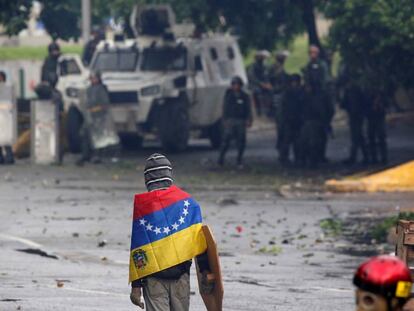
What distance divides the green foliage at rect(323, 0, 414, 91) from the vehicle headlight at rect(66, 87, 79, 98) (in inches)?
218

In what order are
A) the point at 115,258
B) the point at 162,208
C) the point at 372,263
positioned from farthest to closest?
1. the point at 115,258
2. the point at 162,208
3. the point at 372,263

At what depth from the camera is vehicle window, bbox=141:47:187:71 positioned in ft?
98.4

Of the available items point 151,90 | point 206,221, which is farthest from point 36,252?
point 151,90

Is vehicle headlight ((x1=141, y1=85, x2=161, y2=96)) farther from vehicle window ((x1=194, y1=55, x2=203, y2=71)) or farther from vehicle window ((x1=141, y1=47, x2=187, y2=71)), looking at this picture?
vehicle window ((x1=194, y1=55, x2=203, y2=71))

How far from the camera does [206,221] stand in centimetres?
1881

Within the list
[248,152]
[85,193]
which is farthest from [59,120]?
[85,193]

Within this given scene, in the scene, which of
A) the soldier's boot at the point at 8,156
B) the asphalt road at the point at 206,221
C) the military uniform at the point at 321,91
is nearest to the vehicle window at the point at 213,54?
the asphalt road at the point at 206,221

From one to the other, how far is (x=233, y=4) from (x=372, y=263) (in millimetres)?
26930

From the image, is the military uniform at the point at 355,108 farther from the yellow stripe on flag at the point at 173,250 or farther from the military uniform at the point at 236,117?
the yellow stripe on flag at the point at 173,250

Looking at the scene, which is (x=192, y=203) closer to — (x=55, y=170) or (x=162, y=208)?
(x=162, y=208)

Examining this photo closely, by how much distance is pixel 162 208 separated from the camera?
25.9ft

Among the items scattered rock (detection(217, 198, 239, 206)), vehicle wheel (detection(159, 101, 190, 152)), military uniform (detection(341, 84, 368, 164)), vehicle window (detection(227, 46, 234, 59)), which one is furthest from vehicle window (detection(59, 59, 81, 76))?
scattered rock (detection(217, 198, 239, 206))

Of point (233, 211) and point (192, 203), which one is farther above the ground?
point (192, 203)

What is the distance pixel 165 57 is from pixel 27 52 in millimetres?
26276
